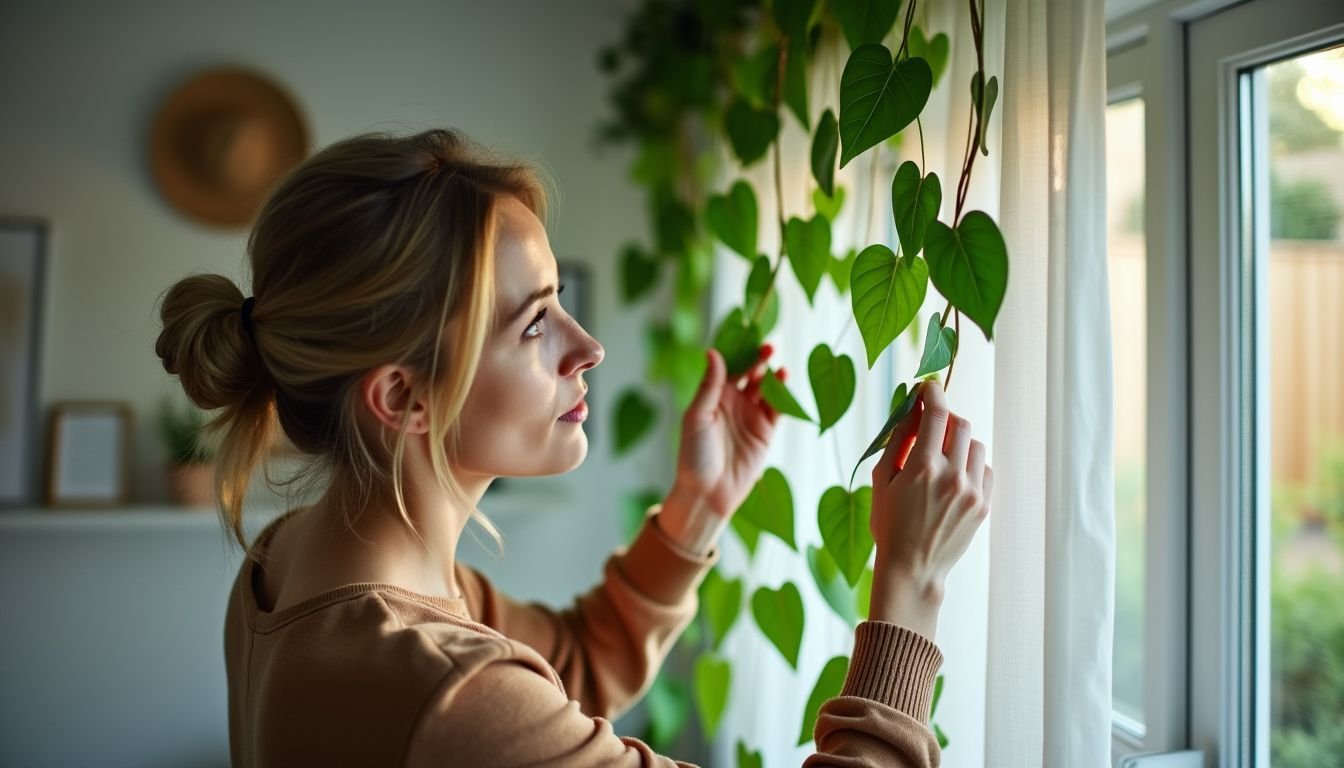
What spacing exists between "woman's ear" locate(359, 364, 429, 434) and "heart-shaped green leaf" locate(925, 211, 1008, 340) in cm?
52

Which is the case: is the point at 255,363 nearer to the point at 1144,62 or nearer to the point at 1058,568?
the point at 1058,568

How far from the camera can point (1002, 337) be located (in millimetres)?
1011

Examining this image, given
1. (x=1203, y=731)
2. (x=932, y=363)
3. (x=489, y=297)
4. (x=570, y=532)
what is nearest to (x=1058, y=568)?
(x=932, y=363)

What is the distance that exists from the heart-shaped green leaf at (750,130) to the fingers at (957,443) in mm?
609

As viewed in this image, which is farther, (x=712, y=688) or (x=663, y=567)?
(x=712, y=688)

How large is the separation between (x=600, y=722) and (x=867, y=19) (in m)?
0.78

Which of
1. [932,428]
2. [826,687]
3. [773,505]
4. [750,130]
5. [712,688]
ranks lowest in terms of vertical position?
[712,688]

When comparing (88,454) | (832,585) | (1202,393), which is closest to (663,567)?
(832,585)

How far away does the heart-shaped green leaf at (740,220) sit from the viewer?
146cm

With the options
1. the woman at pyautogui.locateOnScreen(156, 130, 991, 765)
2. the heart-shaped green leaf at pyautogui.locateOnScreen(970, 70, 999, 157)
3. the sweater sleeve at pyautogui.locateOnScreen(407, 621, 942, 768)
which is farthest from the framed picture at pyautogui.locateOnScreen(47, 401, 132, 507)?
the heart-shaped green leaf at pyautogui.locateOnScreen(970, 70, 999, 157)

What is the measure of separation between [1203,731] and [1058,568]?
1.33ft

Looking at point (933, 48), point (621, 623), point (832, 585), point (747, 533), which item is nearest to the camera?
point (933, 48)

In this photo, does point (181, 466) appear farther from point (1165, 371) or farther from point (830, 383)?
point (1165, 371)

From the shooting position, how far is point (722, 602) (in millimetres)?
1709
